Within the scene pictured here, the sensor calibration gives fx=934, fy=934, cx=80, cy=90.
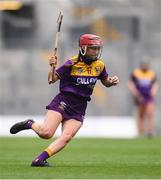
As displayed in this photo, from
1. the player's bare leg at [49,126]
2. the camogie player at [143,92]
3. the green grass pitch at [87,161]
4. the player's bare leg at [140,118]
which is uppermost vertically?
the player's bare leg at [49,126]

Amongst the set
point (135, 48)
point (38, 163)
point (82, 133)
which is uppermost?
point (38, 163)

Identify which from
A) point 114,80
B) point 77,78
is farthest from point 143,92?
point 77,78

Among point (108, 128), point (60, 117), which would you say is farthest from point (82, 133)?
point (60, 117)

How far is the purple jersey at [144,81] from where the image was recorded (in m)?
27.2

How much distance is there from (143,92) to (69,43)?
3.09 m

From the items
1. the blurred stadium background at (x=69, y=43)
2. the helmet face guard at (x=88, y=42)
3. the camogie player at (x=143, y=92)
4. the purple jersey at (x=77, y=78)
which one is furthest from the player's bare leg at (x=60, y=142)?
the blurred stadium background at (x=69, y=43)

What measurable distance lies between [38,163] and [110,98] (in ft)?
50.7

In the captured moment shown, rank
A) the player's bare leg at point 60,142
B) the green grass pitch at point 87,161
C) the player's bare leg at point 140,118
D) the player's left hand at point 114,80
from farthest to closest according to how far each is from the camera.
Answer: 1. the player's bare leg at point 140,118
2. the player's left hand at point 114,80
3. the player's bare leg at point 60,142
4. the green grass pitch at point 87,161

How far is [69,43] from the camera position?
28766 mm

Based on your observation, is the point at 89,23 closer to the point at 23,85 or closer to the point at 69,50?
the point at 69,50

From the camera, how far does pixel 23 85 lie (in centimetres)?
2895

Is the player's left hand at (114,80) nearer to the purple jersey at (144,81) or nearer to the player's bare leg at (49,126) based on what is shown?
the player's bare leg at (49,126)

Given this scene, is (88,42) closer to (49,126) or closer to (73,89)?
(73,89)

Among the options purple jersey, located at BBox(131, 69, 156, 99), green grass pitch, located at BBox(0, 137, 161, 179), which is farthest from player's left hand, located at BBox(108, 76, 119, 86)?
purple jersey, located at BBox(131, 69, 156, 99)
